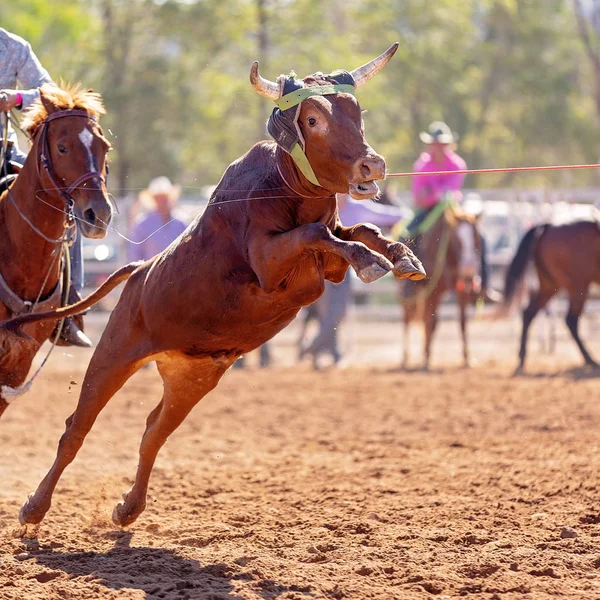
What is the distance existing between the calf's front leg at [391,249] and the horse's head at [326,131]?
0.27m

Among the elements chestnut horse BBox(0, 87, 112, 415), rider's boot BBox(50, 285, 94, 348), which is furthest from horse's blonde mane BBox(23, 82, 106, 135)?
rider's boot BBox(50, 285, 94, 348)

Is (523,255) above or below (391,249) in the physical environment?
above

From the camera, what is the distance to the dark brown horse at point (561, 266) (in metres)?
12.0

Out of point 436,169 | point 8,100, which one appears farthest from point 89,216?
point 436,169

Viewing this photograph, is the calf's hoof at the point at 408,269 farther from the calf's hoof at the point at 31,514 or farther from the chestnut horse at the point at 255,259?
the calf's hoof at the point at 31,514

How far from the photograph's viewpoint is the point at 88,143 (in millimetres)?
5418

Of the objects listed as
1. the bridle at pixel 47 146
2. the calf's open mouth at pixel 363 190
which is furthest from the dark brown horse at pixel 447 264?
the calf's open mouth at pixel 363 190

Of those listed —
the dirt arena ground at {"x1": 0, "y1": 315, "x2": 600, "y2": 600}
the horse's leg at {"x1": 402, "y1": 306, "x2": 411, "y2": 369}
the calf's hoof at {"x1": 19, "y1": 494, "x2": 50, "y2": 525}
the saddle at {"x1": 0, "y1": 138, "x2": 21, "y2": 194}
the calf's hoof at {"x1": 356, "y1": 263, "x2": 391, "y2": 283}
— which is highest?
the saddle at {"x1": 0, "y1": 138, "x2": 21, "y2": 194}

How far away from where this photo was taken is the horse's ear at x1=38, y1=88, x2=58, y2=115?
218 inches

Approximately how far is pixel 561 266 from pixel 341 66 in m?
6.77

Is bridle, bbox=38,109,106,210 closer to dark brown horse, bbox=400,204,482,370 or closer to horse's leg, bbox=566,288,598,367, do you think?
dark brown horse, bbox=400,204,482,370

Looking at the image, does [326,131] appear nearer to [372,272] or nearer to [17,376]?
[372,272]

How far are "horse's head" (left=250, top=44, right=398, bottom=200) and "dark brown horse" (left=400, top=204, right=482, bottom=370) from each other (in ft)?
25.6

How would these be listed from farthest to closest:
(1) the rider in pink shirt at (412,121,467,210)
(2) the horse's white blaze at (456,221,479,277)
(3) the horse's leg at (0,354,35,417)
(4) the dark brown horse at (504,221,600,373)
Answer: (2) the horse's white blaze at (456,221,479,277), (1) the rider in pink shirt at (412,121,467,210), (4) the dark brown horse at (504,221,600,373), (3) the horse's leg at (0,354,35,417)
